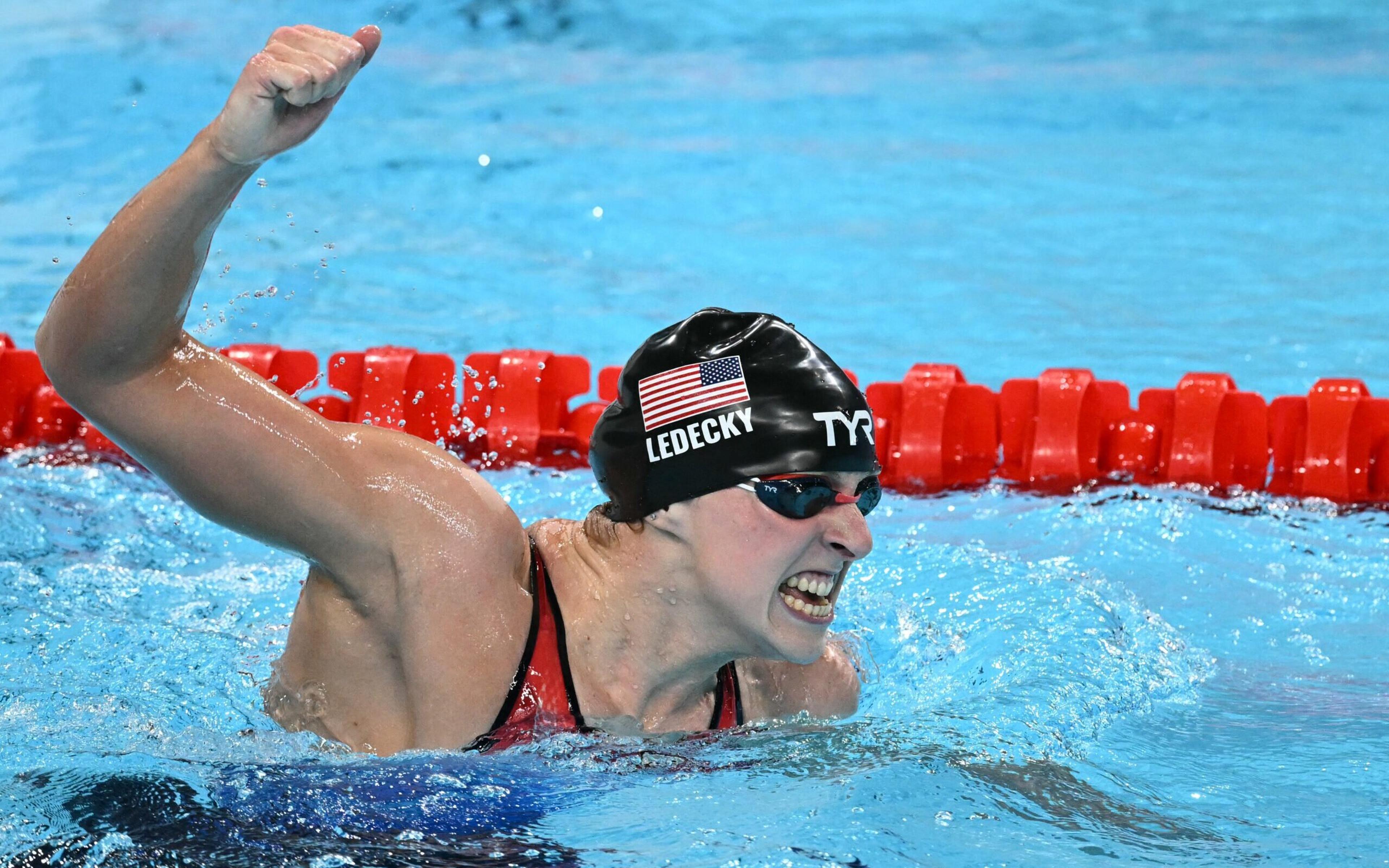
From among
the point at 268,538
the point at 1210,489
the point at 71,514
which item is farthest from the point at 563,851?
the point at 1210,489

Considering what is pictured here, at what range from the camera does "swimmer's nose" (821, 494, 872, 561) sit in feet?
6.84

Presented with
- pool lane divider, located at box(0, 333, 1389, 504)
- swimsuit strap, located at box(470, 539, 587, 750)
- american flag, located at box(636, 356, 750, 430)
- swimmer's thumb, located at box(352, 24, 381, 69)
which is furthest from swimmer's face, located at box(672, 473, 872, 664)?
pool lane divider, located at box(0, 333, 1389, 504)

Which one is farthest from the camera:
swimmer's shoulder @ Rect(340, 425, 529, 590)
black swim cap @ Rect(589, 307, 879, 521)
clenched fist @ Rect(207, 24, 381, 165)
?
black swim cap @ Rect(589, 307, 879, 521)

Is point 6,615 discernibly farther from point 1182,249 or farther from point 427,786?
point 1182,249

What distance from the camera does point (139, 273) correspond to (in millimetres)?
1694

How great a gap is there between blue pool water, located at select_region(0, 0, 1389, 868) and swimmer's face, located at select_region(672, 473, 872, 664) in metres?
0.30

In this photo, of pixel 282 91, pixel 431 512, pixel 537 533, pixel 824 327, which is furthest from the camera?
pixel 824 327

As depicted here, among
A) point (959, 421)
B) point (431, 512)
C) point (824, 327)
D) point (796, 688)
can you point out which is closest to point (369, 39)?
point (431, 512)

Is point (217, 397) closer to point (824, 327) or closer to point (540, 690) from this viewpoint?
point (540, 690)

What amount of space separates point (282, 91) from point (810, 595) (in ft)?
3.49

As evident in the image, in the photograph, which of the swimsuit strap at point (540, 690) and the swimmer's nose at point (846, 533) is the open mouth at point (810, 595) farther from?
the swimsuit strap at point (540, 690)

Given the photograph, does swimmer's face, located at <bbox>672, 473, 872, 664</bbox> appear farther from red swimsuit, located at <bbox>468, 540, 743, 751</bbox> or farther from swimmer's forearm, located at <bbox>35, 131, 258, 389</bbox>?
swimmer's forearm, located at <bbox>35, 131, 258, 389</bbox>

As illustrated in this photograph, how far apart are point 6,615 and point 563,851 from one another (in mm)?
2144

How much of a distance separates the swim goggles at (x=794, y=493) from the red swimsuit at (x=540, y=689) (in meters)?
0.37
